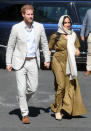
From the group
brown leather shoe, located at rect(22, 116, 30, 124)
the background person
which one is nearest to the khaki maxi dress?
brown leather shoe, located at rect(22, 116, 30, 124)

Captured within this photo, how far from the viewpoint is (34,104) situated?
36.4ft

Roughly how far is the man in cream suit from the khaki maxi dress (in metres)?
0.46

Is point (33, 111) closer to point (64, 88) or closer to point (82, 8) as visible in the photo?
point (64, 88)

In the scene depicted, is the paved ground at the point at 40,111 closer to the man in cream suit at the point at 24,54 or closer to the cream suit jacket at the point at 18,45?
the man in cream suit at the point at 24,54

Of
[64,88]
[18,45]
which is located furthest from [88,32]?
[18,45]

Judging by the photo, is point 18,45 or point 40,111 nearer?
point 18,45

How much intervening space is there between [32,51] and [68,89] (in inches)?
36.6

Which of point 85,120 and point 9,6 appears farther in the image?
point 9,6

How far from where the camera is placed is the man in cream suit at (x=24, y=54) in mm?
9312

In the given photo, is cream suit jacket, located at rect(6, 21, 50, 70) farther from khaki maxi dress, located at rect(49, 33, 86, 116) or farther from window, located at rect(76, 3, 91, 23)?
window, located at rect(76, 3, 91, 23)

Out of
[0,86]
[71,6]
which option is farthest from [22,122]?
[71,6]

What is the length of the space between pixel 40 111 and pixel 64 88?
32.7 inches

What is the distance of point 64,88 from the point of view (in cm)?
981

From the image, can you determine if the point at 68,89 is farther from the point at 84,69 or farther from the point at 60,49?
the point at 84,69
